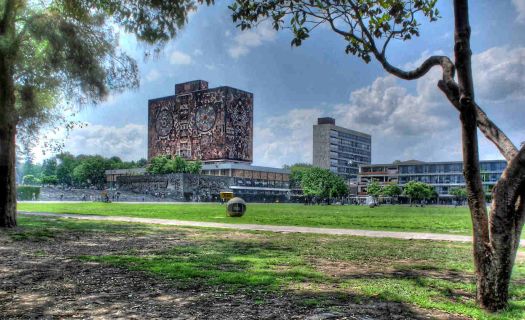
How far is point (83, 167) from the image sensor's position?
145m

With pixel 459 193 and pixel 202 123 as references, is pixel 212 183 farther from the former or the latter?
pixel 459 193

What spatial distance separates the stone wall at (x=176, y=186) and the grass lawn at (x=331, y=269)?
90.9 meters

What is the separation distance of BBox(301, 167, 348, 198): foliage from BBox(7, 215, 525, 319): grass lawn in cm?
9418

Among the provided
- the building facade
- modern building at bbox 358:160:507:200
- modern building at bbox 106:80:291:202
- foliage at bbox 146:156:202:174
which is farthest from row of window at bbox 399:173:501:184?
foliage at bbox 146:156:202:174

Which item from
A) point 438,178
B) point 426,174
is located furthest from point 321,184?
point 438,178

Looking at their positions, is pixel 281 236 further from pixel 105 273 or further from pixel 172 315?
pixel 172 315

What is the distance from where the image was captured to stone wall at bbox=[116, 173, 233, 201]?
349 ft

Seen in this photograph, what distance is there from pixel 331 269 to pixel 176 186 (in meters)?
101

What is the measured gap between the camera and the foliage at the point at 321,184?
109 meters

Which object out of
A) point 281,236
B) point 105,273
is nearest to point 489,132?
point 105,273

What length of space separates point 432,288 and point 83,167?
149 m

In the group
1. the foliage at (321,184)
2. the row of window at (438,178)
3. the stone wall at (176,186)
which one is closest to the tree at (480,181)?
the stone wall at (176,186)

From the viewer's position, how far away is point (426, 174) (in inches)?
5817

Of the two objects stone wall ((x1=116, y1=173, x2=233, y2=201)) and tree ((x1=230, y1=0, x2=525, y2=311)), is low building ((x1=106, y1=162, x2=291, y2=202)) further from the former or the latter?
tree ((x1=230, y1=0, x2=525, y2=311))
